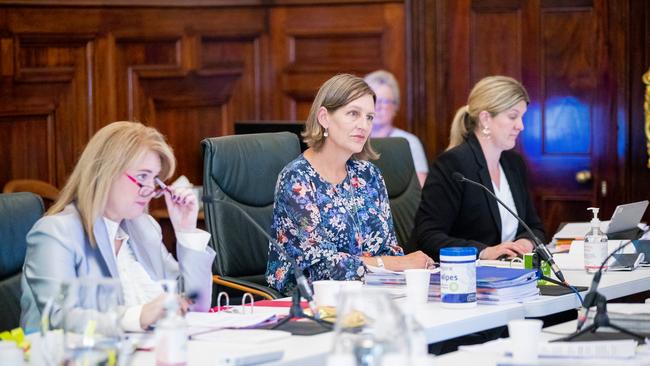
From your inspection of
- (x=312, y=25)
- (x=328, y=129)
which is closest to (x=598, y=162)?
A: (x=312, y=25)

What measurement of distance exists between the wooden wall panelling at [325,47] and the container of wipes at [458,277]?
10.8 ft

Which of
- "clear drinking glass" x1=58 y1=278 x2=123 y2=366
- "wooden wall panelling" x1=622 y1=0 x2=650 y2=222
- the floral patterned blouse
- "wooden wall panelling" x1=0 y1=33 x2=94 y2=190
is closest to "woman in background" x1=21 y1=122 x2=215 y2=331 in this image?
"clear drinking glass" x1=58 y1=278 x2=123 y2=366

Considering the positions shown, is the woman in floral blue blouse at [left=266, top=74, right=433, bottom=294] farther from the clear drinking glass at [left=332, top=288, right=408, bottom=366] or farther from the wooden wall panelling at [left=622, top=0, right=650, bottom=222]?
the wooden wall panelling at [left=622, top=0, right=650, bottom=222]

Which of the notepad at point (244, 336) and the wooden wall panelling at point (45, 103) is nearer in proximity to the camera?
the notepad at point (244, 336)

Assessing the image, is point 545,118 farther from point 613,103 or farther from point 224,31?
point 224,31

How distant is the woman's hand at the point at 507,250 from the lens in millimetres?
3740

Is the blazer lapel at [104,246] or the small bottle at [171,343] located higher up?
the blazer lapel at [104,246]

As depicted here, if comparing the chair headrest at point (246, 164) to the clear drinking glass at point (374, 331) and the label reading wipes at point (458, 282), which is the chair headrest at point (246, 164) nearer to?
the label reading wipes at point (458, 282)

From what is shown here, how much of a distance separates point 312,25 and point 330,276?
115 inches

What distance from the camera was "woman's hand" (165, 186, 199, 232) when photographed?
297cm

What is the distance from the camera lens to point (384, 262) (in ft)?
11.5

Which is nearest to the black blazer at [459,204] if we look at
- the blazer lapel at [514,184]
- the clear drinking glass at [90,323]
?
the blazer lapel at [514,184]

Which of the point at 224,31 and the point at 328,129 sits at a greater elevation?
the point at 224,31

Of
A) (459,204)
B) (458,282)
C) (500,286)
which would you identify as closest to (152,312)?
(458,282)
